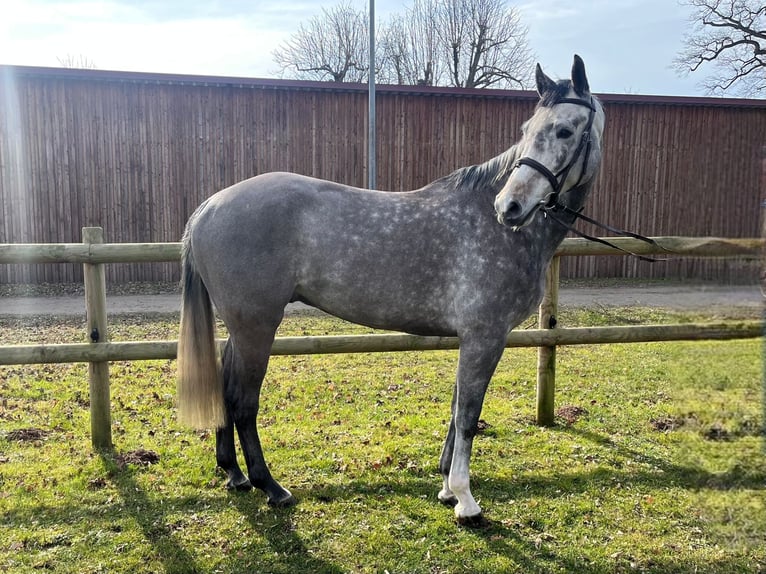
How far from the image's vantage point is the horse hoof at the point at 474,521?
3.09 metres

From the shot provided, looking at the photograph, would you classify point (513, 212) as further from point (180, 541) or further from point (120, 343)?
point (120, 343)

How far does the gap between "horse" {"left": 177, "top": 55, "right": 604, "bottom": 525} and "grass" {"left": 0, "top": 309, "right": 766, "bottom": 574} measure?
0.37 metres

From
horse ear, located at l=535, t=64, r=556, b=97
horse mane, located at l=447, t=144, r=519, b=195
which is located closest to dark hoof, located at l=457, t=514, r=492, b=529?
horse mane, located at l=447, t=144, r=519, b=195

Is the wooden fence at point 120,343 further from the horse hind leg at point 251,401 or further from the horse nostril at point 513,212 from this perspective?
the horse nostril at point 513,212

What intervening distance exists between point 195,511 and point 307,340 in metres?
1.39

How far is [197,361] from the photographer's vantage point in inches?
130

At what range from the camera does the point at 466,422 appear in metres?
3.14

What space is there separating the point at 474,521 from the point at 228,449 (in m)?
1.62

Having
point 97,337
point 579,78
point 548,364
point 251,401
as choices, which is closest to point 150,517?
point 251,401

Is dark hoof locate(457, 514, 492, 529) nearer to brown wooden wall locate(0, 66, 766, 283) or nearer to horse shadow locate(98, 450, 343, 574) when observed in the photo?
horse shadow locate(98, 450, 343, 574)

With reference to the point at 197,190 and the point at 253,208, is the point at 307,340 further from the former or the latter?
the point at 197,190

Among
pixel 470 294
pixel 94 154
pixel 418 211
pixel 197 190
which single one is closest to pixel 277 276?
pixel 418 211

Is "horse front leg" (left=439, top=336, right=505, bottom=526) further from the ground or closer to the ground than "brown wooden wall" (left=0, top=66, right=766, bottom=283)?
closer to the ground

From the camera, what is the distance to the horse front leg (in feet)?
10.1
